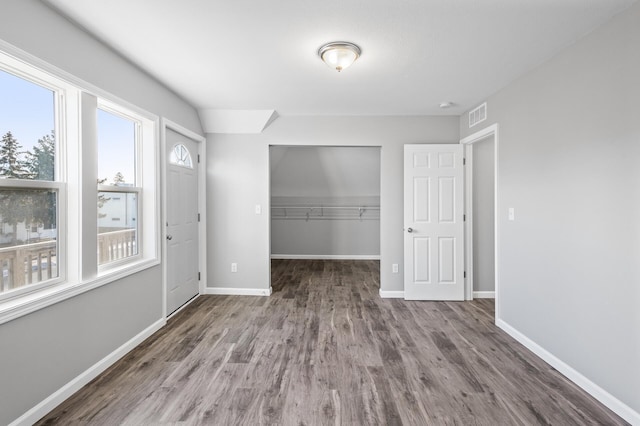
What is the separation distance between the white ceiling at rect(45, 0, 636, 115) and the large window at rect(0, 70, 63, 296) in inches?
24.5

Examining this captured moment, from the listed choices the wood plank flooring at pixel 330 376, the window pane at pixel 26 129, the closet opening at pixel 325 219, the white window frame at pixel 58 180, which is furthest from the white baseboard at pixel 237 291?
the window pane at pixel 26 129

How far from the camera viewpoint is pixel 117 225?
271cm

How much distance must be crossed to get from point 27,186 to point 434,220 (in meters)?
3.90

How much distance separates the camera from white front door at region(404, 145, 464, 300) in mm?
3980

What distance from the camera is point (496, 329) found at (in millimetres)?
3121

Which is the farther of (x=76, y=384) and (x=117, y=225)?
(x=117, y=225)

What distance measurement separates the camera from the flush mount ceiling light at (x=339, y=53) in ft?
7.50

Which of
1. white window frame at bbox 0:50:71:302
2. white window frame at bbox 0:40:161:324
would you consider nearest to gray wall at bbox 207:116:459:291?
white window frame at bbox 0:40:161:324

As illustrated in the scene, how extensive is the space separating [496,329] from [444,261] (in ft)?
3.47

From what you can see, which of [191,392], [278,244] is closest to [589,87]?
[191,392]

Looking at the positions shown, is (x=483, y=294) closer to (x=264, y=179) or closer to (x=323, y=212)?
(x=264, y=179)

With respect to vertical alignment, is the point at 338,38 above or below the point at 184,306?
above

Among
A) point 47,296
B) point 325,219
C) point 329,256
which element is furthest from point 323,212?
point 47,296

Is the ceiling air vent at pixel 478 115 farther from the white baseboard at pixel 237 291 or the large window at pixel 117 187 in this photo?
the large window at pixel 117 187
